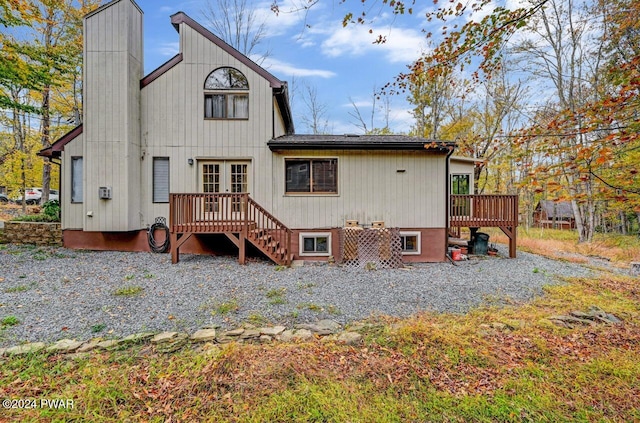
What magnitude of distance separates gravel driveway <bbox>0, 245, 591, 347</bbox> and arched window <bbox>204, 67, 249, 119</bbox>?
4.59 m

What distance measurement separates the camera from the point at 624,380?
304 centimetres

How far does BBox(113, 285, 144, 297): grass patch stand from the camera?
17.3 feet

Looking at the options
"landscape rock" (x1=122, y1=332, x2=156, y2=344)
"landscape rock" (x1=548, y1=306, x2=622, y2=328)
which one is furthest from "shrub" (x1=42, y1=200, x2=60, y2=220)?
"landscape rock" (x1=548, y1=306, x2=622, y2=328)

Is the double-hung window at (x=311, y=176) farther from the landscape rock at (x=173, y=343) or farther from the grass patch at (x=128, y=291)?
the landscape rock at (x=173, y=343)

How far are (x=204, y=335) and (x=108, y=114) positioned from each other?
26.0ft

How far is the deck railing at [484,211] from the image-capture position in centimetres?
930

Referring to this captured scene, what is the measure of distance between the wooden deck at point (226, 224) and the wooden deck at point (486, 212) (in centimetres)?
584

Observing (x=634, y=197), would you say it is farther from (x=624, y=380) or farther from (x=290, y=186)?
(x=290, y=186)

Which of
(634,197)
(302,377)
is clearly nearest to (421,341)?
(302,377)

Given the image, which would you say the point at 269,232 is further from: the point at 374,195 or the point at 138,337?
the point at 138,337

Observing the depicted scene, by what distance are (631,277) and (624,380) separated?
22.1 feet

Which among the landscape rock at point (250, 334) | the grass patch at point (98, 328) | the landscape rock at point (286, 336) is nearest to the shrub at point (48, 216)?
the grass patch at point (98, 328)

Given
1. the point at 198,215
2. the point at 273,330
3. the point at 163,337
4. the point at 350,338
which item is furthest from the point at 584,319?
the point at 198,215

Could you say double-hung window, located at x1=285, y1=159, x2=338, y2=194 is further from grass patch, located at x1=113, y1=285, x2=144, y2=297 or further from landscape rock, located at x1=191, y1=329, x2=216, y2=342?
landscape rock, located at x1=191, y1=329, x2=216, y2=342
